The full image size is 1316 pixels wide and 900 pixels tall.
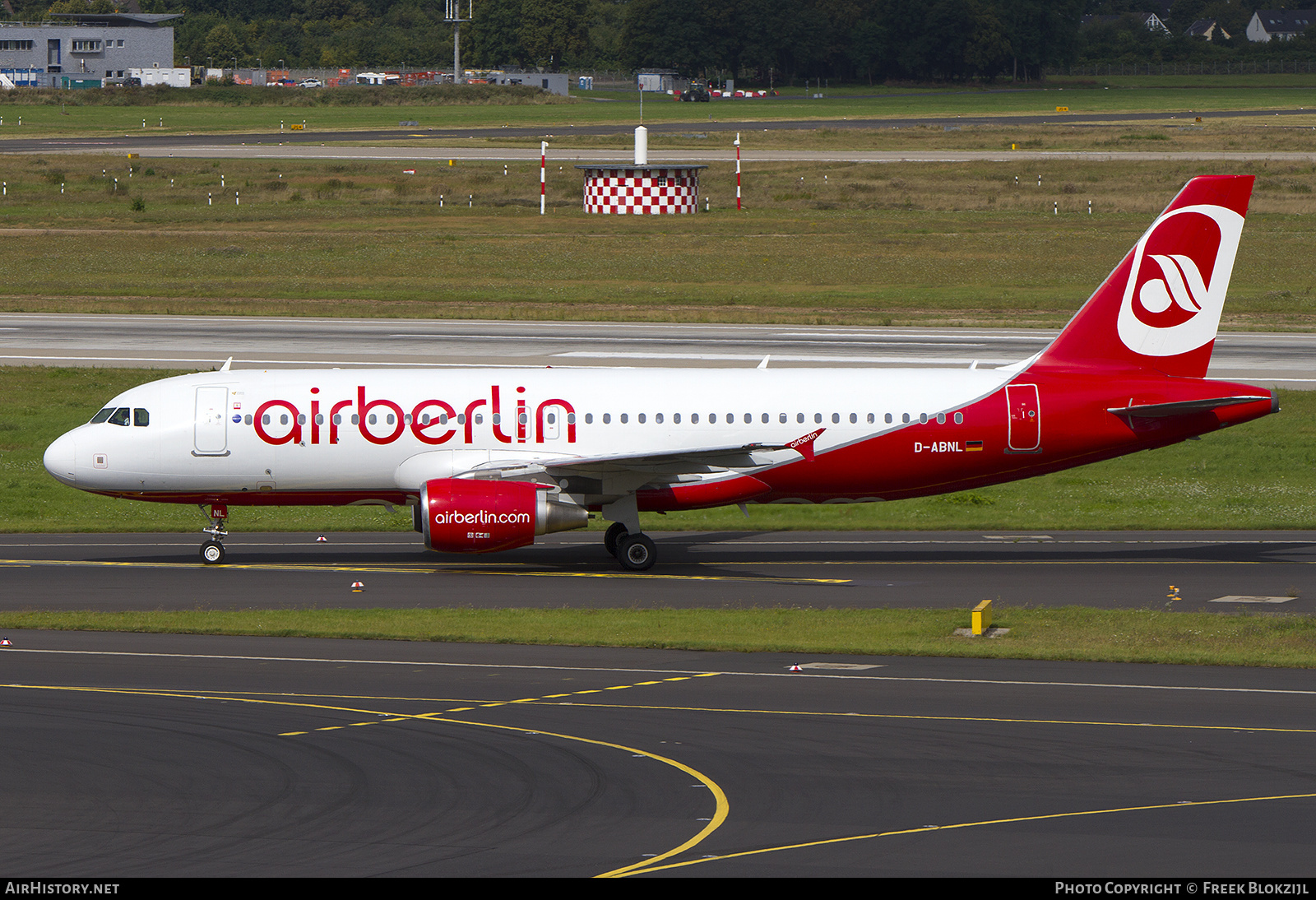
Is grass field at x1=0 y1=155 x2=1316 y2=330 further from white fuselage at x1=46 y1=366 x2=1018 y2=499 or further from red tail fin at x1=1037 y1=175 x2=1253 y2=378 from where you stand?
white fuselage at x1=46 y1=366 x2=1018 y2=499

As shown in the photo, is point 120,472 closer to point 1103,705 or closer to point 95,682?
point 95,682

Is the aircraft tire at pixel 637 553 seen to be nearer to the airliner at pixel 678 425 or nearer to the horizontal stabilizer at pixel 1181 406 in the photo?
the airliner at pixel 678 425

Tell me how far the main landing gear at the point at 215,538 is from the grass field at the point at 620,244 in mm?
35653

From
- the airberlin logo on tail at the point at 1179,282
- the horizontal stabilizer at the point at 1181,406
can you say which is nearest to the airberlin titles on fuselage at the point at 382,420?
the horizontal stabilizer at the point at 1181,406

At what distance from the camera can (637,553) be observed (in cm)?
3341

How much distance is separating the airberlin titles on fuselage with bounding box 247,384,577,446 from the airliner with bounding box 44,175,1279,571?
4cm

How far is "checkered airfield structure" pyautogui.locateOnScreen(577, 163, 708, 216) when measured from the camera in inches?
3708

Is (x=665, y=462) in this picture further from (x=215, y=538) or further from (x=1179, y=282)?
(x=1179, y=282)

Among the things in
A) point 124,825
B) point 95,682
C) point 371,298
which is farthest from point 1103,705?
point 371,298

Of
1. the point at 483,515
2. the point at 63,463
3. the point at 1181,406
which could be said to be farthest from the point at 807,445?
the point at 63,463

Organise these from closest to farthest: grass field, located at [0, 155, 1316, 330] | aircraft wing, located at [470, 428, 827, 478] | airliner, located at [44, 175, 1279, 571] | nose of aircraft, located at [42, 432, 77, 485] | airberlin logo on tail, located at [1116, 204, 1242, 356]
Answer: aircraft wing, located at [470, 428, 827, 478], nose of aircraft, located at [42, 432, 77, 485], airliner, located at [44, 175, 1279, 571], airberlin logo on tail, located at [1116, 204, 1242, 356], grass field, located at [0, 155, 1316, 330]

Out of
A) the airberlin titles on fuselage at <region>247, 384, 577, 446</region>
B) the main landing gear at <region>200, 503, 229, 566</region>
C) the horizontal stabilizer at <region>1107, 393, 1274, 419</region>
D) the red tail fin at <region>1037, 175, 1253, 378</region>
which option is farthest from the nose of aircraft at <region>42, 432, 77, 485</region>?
the horizontal stabilizer at <region>1107, 393, 1274, 419</region>

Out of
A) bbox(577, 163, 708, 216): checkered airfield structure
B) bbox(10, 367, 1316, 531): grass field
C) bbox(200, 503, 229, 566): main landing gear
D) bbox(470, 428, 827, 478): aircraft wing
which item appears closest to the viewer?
bbox(470, 428, 827, 478): aircraft wing

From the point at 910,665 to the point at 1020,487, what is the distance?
19.5 m
